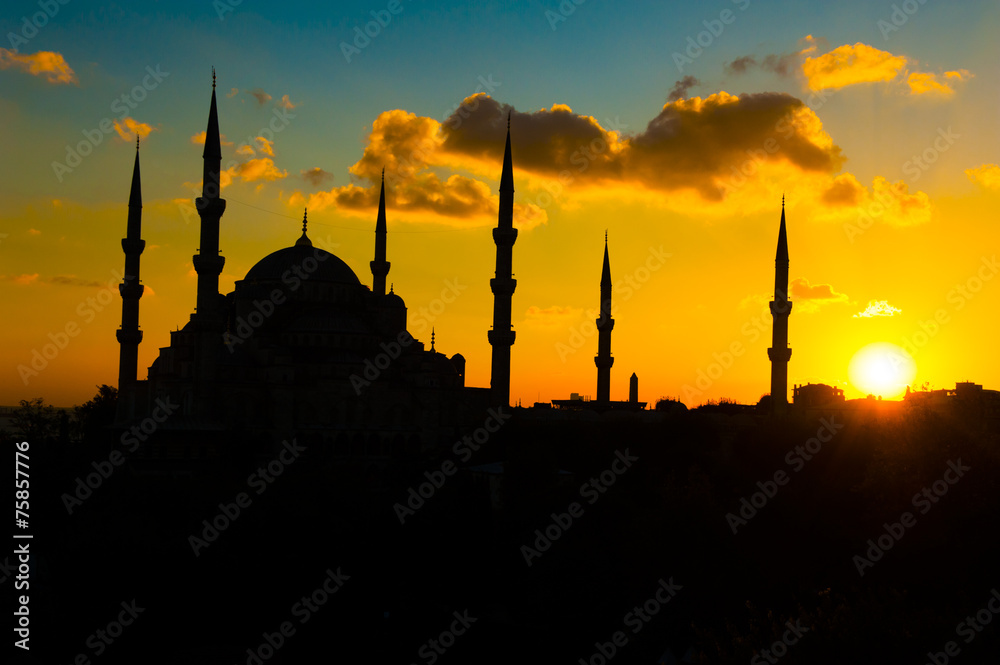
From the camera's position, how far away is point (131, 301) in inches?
1718

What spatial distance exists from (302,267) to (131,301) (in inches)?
289

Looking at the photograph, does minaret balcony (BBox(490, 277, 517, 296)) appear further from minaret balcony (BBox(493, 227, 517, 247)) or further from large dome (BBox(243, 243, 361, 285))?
large dome (BBox(243, 243, 361, 285))

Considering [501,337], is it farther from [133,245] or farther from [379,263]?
[133,245]

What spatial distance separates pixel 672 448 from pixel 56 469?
2067 cm

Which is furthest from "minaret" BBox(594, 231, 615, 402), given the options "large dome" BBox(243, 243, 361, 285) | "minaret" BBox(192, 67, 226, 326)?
"minaret" BBox(192, 67, 226, 326)

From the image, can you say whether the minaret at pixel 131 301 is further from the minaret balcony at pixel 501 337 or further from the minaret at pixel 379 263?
the minaret balcony at pixel 501 337

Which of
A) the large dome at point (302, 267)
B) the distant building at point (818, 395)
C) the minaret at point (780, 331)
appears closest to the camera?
the minaret at point (780, 331)

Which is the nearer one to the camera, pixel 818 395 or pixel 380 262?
pixel 380 262

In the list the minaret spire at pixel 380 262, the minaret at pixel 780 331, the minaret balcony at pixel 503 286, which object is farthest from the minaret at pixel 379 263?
the minaret at pixel 780 331

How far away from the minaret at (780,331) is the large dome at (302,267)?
61.2ft

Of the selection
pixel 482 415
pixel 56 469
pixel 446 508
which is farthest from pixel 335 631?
pixel 482 415

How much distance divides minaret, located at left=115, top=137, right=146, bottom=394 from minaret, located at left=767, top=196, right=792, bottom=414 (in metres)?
26.4

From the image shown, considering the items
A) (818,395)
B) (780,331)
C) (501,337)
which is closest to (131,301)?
(501,337)

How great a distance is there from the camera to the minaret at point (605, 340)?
4565 centimetres
